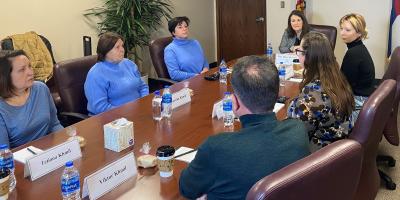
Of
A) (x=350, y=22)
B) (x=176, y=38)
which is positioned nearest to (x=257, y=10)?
(x=176, y=38)

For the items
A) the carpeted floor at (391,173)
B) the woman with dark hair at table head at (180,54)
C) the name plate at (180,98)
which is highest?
the woman with dark hair at table head at (180,54)

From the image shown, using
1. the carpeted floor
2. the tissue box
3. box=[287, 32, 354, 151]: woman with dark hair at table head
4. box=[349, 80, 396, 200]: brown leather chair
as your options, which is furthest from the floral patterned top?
the carpeted floor

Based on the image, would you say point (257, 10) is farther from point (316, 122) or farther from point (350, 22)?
point (316, 122)

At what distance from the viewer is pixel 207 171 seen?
3.77 ft

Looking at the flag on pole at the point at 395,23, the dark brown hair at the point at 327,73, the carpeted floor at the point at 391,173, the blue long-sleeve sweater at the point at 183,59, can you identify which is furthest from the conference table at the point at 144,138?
the flag on pole at the point at 395,23

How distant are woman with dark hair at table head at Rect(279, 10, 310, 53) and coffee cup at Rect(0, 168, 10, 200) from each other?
330 centimetres

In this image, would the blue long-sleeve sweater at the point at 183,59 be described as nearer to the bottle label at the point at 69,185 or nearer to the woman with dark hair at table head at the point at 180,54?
the woman with dark hair at table head at the point at 180,54

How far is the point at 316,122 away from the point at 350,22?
1393mm

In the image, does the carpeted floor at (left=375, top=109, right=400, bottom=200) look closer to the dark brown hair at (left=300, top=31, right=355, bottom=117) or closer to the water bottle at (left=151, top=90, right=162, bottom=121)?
the dark brown hair at (left=300, top=31, right=355, bottom=117)

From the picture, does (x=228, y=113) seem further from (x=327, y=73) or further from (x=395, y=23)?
(x=395, y=23)

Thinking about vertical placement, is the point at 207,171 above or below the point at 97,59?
below

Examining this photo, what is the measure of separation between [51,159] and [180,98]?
0.97 metres

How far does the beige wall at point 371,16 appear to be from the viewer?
16.7 ft

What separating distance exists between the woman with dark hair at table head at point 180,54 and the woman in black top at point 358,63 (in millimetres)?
1251
